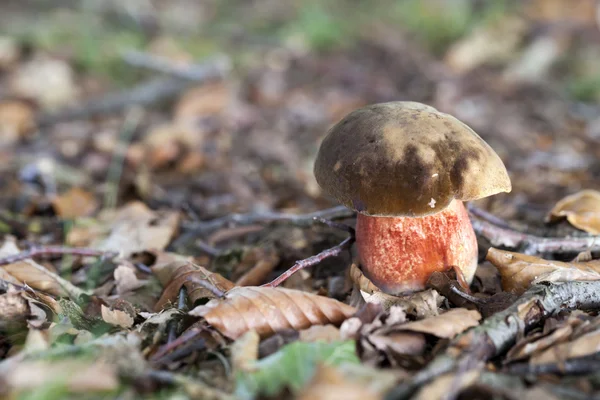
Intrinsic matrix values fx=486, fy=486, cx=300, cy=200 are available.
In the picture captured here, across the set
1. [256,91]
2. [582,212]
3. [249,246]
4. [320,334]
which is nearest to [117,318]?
[320,334]

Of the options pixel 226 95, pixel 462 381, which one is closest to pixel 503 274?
pixel 462 381

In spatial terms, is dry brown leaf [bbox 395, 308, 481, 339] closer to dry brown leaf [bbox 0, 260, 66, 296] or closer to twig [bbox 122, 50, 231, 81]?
dry brown leaf [bbox 0, 260, 66, 296]

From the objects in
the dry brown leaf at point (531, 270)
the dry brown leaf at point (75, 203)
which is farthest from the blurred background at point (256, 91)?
the dry brown leaf at point (531, 270)

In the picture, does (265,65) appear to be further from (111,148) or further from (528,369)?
(528,369)

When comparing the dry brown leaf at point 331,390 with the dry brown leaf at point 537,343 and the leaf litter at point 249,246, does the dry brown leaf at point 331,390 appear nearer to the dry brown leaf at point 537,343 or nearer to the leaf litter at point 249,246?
the leaf litter at point 249,246

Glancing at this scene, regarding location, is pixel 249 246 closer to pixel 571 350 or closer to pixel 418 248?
pixel 418 248

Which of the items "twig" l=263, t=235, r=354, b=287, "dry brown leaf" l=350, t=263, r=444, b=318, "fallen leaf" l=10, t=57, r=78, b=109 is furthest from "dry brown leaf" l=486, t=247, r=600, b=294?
"fallen leaf" l=10, t=57, r=78, b=109
